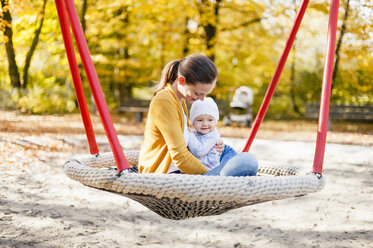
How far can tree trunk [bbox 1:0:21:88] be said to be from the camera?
3.89 m

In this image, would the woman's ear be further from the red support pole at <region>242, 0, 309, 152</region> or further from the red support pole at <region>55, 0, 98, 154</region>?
the red support pole at <region>242, 0, 309, 152</region>

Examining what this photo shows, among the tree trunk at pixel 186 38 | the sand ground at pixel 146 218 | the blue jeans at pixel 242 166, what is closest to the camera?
the blue jeans at pixel 242 166

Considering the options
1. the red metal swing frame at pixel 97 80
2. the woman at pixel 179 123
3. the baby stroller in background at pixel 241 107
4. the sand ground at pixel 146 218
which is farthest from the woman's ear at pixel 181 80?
the baby stroller in background at pixel 241 107

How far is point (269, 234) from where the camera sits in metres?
3.39

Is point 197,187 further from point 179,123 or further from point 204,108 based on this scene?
point 204,108

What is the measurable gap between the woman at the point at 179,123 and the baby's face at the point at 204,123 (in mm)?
102

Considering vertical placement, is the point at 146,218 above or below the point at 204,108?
below

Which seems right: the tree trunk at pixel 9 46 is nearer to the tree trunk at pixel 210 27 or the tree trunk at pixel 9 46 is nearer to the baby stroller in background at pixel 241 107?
the baby stroller in background at pixel 241 107

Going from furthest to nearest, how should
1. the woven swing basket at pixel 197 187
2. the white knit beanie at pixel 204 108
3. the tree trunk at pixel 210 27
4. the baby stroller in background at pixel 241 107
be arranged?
the tree trunk at pixel 210 27 < the baby stroller in background at pixel 241 107 < the white knit beanie at pixel 204 108 < the woven swing basket at pixel 197 187

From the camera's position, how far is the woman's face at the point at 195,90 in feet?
5.76

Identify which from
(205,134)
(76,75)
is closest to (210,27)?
(76,75)

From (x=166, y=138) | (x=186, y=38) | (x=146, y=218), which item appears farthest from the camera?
(x=186, y=38)

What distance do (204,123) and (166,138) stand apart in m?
0.30

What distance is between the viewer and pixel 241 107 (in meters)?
9.63
